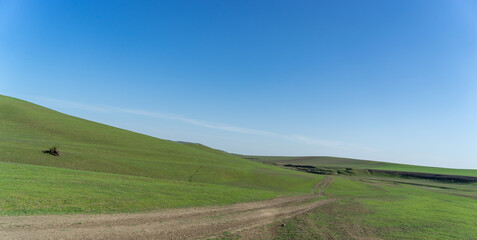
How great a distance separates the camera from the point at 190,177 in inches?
2048

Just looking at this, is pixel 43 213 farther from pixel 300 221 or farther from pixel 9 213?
pixel 300 221

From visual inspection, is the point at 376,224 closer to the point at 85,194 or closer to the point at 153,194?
the point at 153,194

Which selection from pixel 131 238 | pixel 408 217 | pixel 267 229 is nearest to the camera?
pixel 131 238

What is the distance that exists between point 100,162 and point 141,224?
33287mm

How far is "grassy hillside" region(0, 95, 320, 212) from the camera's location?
32281mm

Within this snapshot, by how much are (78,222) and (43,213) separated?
3.76 metres

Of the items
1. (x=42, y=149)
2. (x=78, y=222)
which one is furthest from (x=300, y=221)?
(x=42, y=149)

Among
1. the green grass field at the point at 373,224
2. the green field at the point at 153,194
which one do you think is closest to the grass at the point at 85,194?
the green field at the point at 153,194

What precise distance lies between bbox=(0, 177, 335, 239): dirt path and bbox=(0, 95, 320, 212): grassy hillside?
299 centimetres

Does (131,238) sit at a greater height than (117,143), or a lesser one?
lesser

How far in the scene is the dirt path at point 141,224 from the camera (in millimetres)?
17109

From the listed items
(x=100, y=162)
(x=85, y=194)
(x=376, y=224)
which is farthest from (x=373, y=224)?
(x=100, y=162)

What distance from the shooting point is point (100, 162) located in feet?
157

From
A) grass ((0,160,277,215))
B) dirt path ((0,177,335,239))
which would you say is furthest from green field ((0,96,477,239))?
dirt path ((0,177,335,239))
